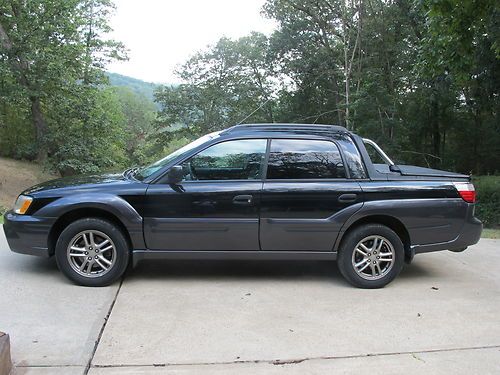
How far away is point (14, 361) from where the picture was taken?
11.0 ft

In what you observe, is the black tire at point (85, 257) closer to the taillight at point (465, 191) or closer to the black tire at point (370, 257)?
the black tire at point (370, 257)

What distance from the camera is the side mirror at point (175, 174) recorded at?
4887 millimetres

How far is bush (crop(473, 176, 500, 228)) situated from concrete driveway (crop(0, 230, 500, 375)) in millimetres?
13159

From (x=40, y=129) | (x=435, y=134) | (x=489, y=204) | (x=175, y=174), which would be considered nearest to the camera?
(x=175, y=174)

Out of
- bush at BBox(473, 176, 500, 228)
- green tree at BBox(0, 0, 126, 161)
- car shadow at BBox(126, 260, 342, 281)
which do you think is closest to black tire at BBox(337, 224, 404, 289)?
car shadow at BBox(126, 260, 342, 281)

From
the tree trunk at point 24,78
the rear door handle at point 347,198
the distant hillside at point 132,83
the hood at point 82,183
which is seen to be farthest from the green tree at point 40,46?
the distant hillside at point 132,83

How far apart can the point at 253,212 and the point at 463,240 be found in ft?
7.54

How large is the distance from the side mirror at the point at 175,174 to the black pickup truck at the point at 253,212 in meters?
0.01

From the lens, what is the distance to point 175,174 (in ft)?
16.1

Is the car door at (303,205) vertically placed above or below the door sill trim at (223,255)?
above

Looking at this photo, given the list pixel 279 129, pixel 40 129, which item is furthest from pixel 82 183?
pixel 40 129

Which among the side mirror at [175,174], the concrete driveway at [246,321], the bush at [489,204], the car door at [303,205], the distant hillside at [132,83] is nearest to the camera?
the concrete driveway at [246,321]

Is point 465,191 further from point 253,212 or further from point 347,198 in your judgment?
point 253,212

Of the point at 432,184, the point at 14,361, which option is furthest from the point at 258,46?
the point at 14,361
